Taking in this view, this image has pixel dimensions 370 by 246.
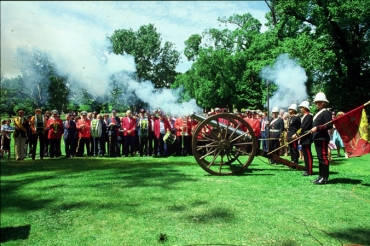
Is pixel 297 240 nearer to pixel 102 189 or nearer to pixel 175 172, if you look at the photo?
pixel 102 189

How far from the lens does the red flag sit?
616cm

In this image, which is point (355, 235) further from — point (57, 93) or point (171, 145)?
point (57, 93)

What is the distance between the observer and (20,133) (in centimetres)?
1028

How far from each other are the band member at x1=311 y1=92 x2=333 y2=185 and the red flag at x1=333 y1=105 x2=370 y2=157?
0.21 m

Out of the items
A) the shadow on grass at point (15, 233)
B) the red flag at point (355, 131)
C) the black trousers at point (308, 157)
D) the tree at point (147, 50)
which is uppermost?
the tree at point (147, 50)

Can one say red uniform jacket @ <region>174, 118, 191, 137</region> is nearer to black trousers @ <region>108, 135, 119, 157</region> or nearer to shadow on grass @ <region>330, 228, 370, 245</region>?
black trousers @ <region>108, 135, 119, 157</region>

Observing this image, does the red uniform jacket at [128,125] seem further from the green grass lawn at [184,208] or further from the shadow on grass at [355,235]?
the shadow on grass at [355,235]

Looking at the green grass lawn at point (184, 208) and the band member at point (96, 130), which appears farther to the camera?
the band member at point (96, 130)

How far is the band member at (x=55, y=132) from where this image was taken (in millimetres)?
11094

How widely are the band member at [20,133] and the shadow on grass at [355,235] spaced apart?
988cm

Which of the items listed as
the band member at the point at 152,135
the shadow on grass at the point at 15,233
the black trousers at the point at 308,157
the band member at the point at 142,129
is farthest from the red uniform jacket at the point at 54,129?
the black trousers at the point at 308,157

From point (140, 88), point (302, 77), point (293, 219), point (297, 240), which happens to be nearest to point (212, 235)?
point (297, 240)

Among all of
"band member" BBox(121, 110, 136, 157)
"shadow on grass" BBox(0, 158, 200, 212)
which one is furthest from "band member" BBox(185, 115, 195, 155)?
"shadow on grass" BBox(0, 158, 200, 212)

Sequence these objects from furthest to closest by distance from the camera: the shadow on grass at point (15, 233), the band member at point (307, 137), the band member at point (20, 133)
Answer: the band member at point (20, 133)
the band member at point (307, 137)
the shadow on grass at point (15, 233)
